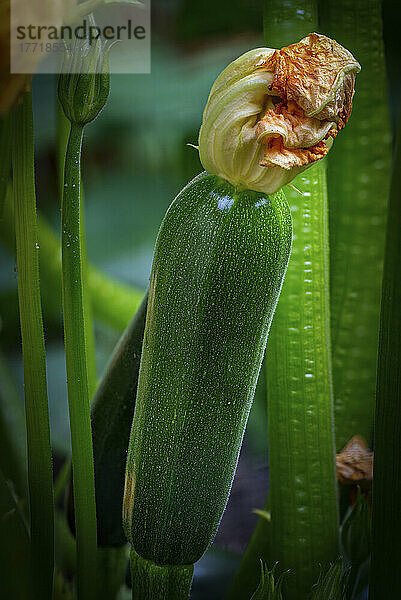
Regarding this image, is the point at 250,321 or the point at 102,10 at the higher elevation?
the point at 102,10

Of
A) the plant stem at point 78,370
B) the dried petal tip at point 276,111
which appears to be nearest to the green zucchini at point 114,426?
the plant stem at point 78,370

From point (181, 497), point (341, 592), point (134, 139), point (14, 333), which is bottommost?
point (341, 592)

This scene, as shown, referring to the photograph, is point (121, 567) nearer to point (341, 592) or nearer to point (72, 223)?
point (341, 592)

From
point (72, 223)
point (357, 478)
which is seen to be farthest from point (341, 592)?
point (72, 223)

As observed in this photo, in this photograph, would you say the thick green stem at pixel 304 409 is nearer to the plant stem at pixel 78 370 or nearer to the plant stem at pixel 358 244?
the plant stem at pixel 358 244

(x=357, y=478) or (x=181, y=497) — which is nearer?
(x=181, y=497)

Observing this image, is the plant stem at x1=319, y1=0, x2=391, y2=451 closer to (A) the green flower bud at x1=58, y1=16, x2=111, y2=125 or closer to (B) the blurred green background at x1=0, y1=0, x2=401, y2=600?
(B) the blurred green background at x1=0, y1=0, x2=401, y2=600

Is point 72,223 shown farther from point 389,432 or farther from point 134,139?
point 389,432
